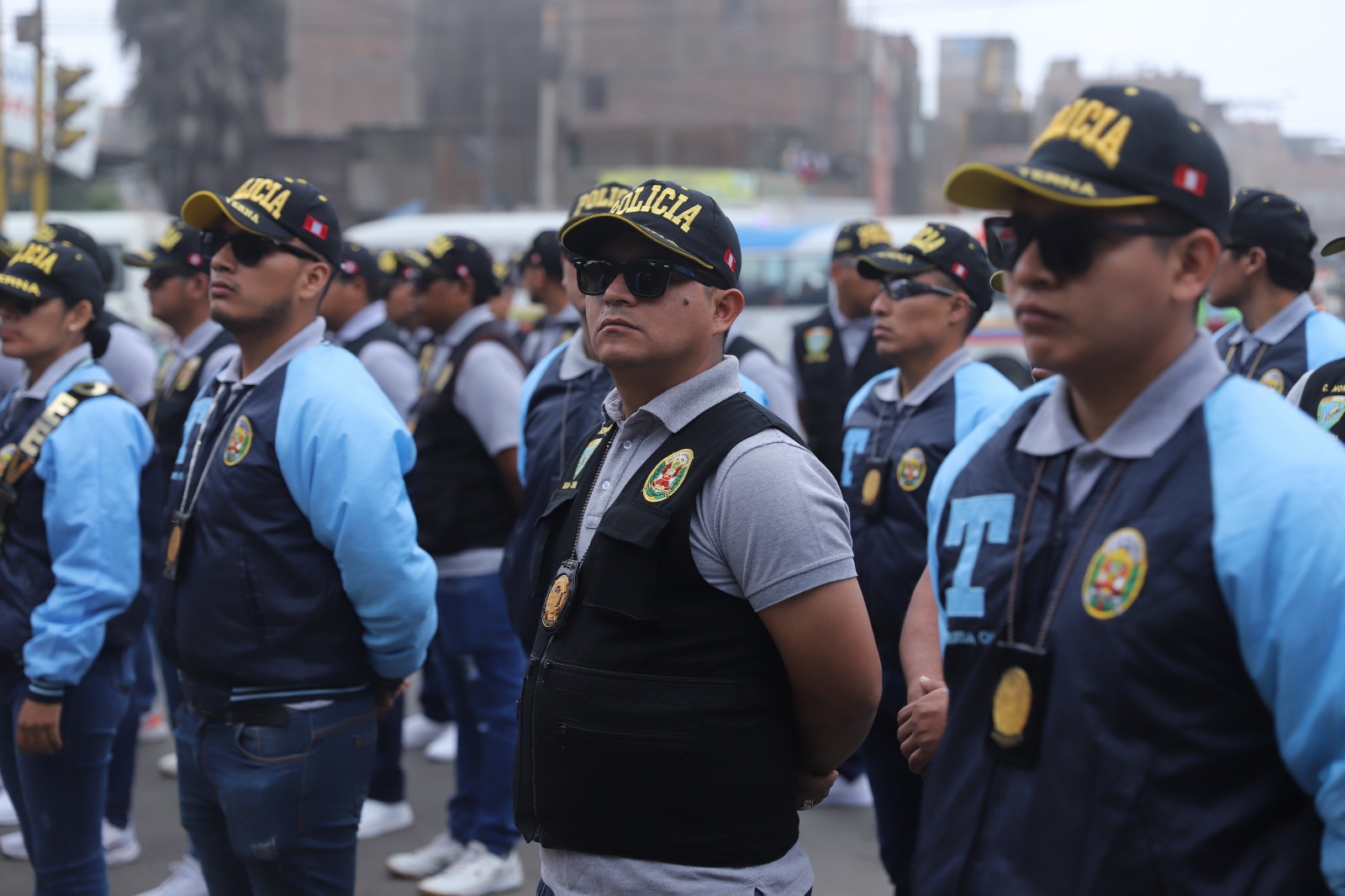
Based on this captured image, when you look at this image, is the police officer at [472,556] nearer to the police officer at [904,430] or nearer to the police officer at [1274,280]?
the police officer at [904,430]

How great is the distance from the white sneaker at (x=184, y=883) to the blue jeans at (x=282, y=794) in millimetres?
1819

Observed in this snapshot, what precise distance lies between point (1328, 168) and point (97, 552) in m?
76.8

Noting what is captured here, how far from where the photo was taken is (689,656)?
7.99ft

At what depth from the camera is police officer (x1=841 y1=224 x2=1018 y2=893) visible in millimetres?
4121

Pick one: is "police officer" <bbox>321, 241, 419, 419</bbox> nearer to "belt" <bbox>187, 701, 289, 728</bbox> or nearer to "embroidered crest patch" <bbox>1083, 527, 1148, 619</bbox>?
"belt" <bbox>187, 701, 289, 728</bbox>

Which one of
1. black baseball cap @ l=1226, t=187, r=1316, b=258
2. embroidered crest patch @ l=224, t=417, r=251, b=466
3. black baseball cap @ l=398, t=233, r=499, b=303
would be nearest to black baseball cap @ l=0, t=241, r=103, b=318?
embroidered crest patch @ l=224, t=417, r=251, b=466

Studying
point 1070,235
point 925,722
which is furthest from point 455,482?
point 1070,235

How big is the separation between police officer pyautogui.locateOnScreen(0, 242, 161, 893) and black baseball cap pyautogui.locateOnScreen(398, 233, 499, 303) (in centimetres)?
201

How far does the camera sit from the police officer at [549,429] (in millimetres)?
4402

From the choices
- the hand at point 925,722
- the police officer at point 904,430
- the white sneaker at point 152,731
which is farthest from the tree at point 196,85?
the hand at point 925,722

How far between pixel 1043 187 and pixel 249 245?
2.43 m

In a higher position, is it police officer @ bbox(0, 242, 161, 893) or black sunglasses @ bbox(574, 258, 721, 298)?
black sunglasses @ bbox(574, 258, 721, 298)

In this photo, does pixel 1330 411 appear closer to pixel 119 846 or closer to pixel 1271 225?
pixel 1271 225

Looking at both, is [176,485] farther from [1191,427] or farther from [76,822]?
[1191,427]
